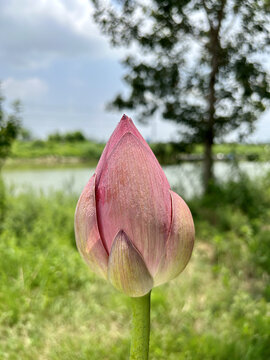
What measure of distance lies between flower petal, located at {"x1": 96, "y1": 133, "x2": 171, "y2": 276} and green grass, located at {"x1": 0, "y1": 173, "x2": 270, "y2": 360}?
124 cm

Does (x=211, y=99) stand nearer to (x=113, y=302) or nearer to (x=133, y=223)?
(x=113, y=302)

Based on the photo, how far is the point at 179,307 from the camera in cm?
213

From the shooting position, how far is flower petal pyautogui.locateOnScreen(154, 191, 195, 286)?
480 mm

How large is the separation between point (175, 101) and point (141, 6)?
132 cm

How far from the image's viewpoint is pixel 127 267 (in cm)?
47

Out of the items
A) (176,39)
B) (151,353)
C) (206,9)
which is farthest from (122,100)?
(151,353)

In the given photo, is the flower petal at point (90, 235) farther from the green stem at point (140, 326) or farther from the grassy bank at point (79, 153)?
the grassy bank at point (79, 153)

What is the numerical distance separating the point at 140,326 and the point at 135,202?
185 millimetres

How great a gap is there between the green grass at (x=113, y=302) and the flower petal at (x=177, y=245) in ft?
3.94

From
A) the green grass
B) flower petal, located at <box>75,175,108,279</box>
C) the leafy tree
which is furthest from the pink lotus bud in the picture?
A: the leafy tree

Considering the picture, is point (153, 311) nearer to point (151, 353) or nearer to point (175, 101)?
point (151, 353)

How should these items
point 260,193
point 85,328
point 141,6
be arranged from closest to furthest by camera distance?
point 85,328 → point 260,193 → point 141,6

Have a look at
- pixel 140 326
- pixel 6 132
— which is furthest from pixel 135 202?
pixel 6 132

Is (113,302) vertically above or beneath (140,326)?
beneath
